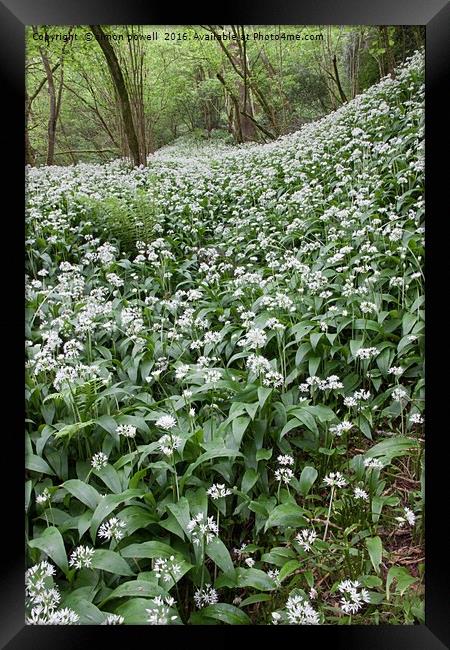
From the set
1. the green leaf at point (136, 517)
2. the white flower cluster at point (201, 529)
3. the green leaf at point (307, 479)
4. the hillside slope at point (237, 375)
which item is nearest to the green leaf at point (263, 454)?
the hillside slope at point (237, 375)

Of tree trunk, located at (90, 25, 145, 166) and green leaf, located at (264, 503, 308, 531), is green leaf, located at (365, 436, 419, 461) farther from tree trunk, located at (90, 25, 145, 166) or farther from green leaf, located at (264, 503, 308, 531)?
tree trunk, located at (90, 25, 145, 166)

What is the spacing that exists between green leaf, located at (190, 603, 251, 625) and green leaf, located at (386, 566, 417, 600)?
16.3 inches

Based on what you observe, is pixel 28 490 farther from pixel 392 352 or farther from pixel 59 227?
pixel 392 352

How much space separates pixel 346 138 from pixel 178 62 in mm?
684

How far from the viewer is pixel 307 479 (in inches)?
54.9

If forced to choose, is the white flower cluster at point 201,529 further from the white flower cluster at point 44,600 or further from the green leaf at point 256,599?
the white flower cluster at point 44,600

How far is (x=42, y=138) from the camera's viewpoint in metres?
1.53

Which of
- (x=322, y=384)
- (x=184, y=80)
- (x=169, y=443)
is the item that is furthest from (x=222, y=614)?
(x=184, y=80)

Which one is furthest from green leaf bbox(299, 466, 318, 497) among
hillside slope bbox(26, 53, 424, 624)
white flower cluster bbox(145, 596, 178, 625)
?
white flower cluster bbox(145, 596, 178, 625)

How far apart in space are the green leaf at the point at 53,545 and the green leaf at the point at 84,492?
0.37 feet

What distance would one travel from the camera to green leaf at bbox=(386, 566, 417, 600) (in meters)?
1.30

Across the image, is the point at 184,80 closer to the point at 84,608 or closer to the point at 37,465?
the point at 37,465

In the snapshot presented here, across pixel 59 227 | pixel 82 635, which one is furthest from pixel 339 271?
pixel 82 635

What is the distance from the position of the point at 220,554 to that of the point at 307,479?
1.11ft
